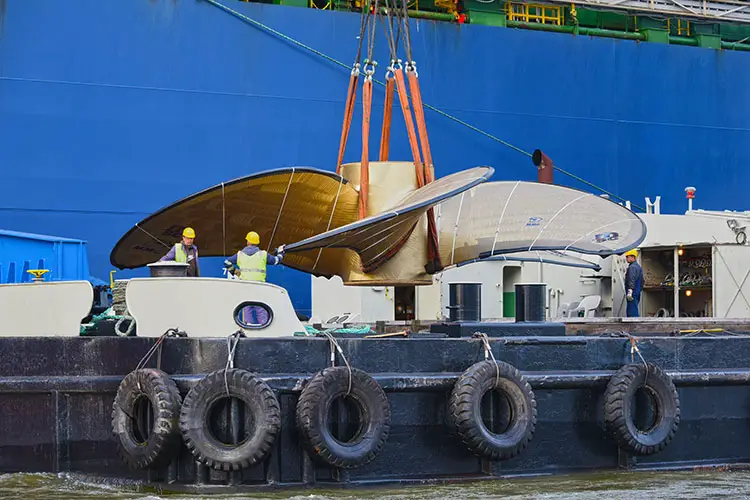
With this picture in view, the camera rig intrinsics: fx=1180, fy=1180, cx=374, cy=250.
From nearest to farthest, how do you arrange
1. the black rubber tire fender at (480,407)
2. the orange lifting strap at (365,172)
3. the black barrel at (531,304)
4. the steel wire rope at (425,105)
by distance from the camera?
the black rubber tire fender at (480,407) < the black barrel at (531,304) < the orange lifting strap at (365,172) < the steel wire rope at (425,105)

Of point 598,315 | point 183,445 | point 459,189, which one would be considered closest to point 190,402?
point 183,445

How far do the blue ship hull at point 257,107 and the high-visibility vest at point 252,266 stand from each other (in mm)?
8946

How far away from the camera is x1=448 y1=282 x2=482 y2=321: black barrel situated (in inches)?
404

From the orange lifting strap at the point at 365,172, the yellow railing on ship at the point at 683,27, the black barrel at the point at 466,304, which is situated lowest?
the black barrel at the point at 466,304

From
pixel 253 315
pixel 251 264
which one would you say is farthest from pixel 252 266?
pixel 253 315

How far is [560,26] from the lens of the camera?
78.9 ft

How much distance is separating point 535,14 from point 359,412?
1751 cm

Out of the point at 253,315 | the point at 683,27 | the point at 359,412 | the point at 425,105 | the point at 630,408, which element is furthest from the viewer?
the point at 683,27

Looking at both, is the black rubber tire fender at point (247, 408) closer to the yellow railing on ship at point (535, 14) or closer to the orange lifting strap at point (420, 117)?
the orange lifting strap at point (420, 117)

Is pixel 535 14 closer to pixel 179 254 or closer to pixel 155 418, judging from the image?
pixel 179 254

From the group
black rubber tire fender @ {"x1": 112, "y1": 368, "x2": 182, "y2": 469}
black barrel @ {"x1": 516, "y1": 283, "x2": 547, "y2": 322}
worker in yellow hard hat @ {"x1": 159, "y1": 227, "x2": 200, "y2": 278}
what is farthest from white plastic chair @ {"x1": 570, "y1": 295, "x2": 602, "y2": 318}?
black rubber tire fender @ {"x1": 112, "y1": 368, "x2": 182, "y2": 469}

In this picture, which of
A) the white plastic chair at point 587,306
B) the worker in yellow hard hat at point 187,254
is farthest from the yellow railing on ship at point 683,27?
the worker in yellow hard hat at point 187,254

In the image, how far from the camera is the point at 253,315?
9.33m

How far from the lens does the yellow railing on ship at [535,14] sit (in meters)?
24.3
